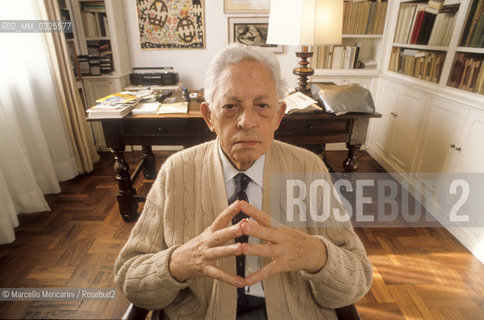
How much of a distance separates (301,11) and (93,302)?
207 centimetres

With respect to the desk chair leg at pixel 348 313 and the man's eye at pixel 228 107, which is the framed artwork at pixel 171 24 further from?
the desk chair leg at pixel 348 313

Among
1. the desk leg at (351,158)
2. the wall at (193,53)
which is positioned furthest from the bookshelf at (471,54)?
the wall at (193,53)

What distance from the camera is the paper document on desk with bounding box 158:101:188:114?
181 centimetres

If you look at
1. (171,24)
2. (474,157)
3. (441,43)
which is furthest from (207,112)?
(171,24)

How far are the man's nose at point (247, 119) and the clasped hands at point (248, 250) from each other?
25cm

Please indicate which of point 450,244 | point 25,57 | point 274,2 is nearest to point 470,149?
point 450,244

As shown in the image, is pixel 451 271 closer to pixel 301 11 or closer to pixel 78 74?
pixel 301 11

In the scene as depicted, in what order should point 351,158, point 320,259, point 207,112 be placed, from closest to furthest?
point 320,259 → point 207,112 → point 351,158

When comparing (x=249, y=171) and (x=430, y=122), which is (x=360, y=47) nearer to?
(x=430, y=122)

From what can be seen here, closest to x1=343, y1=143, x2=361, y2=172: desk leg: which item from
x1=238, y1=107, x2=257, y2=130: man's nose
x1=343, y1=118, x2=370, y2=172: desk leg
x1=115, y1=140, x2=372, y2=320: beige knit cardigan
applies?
x1=343, y1=118, x2=370, y2=172: desk leg

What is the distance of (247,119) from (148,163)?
Result: 217 cm

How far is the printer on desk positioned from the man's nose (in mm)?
2610

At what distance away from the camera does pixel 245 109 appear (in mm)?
848

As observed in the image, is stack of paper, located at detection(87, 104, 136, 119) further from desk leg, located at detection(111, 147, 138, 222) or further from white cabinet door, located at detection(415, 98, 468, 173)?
white cabinet door, located at detection(415, 98, 468, 173)
